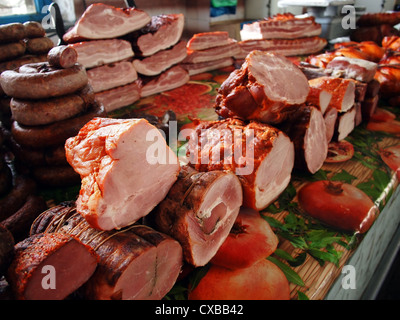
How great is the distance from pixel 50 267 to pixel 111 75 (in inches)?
125

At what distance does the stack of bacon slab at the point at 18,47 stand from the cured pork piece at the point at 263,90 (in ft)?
6.69

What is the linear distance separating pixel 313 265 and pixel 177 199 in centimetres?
85

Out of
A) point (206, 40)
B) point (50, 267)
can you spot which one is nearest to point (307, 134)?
point (50, 267)

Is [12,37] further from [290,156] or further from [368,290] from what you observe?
[368,290]

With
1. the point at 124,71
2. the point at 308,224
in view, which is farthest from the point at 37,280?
the point at 124,71

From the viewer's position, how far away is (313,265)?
1744 millimetres

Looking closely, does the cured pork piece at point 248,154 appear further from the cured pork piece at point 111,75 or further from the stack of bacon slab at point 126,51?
the cured pork piece at point 111,75

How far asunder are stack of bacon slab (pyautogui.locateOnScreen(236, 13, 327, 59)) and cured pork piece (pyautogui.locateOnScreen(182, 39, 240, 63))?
20cm

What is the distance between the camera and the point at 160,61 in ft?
14.6

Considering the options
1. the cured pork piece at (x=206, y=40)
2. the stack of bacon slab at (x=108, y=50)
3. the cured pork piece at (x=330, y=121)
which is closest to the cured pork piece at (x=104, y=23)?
the stack of bacon slab at (x=108, y=50)

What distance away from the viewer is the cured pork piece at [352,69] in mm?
3193

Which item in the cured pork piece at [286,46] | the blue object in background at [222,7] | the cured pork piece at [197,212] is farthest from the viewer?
the blue object in background at [222,7]

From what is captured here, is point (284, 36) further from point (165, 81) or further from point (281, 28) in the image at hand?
point (165, 81)
